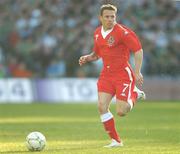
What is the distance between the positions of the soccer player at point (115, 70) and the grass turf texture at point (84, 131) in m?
0.58

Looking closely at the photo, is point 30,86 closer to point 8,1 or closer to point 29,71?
point 29,71

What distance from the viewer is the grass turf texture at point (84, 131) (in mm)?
10607

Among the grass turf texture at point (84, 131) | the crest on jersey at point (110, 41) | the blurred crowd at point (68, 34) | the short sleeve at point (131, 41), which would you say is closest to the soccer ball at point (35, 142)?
the grass turf texture at point (84, 131)

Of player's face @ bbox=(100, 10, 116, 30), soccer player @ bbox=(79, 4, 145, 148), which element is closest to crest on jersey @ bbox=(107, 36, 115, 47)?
soccer player @ bbox=(79, 4, 145, 148)

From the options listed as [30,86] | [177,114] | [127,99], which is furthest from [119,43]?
[30,86]

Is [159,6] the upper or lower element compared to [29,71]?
upper

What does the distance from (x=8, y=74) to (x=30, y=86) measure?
1.44 m

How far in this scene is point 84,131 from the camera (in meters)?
14.5

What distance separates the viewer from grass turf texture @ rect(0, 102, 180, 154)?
10.6m

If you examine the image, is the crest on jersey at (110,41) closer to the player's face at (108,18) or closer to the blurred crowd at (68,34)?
the player's face at (108,18)

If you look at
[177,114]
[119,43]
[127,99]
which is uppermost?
[119,43]

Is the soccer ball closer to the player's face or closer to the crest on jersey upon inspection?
the crest on jersey

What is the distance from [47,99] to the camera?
91.5 feet

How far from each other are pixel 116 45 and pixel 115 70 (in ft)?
1.35
